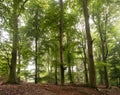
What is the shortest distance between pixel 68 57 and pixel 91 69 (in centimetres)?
860

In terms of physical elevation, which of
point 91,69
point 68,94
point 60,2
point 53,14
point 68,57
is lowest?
point 68,94

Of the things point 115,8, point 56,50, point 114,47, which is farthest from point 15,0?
point 114,47

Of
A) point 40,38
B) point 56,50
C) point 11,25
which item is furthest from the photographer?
point 40,38

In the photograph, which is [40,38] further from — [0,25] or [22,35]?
[0,25]

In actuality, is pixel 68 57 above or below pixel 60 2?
below

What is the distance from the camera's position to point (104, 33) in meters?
22.3

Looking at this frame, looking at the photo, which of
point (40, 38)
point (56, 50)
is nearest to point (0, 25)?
point (56, 50)

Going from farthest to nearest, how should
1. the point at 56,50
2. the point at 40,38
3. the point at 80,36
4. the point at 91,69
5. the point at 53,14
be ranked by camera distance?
the point at 80,36
the point at 40,38
the point at 56,50
the point at 53,14
the point at 91,69

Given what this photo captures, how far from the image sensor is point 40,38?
864 inches

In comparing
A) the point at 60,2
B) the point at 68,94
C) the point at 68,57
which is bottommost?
the point at 68,94

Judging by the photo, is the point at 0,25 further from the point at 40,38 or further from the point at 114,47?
the point at 114,47

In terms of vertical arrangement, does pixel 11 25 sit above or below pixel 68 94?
above

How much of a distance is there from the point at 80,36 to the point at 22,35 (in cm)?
748

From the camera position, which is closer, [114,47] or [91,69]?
[91,69]
